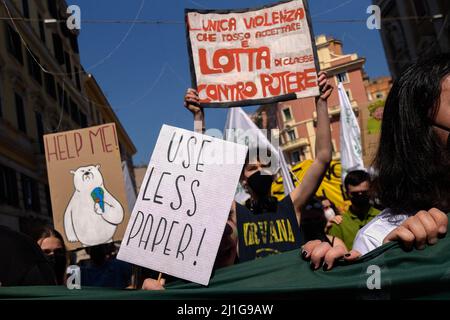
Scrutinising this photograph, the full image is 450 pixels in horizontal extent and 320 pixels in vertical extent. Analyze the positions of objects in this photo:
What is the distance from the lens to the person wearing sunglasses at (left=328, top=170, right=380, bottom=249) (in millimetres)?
3932

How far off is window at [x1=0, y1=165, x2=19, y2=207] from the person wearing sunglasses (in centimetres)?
1295

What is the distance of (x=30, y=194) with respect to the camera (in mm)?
18375

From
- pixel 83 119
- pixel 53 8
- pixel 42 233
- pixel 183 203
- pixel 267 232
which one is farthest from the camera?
pixel 83 119

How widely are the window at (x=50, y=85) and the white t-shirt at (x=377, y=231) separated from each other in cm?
2257

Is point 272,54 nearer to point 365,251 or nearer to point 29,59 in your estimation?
point 365,251

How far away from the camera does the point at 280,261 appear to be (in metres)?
1.83

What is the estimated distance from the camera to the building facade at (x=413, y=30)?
17.2m

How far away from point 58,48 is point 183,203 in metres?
24.4

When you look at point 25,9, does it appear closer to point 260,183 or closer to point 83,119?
point 83,119

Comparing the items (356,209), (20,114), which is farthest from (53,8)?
(356,209)

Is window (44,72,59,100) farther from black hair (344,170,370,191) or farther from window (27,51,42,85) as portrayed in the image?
black hair (344,170,370,191)

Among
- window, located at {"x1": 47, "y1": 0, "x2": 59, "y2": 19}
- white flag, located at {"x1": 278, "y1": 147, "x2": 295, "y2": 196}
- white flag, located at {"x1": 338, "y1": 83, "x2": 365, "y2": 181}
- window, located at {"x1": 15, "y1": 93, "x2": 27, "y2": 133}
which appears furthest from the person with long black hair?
window, located at {"x1": 47, "y1": 0, "x2": 59, "y2": 19}

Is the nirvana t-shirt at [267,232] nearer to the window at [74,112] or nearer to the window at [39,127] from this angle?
the window at [39,127]

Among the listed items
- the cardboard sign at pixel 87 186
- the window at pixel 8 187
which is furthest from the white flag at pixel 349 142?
the window at pixel 8 187
